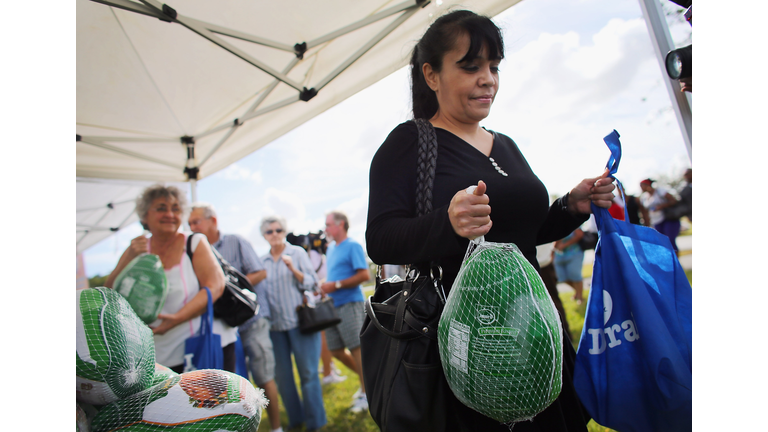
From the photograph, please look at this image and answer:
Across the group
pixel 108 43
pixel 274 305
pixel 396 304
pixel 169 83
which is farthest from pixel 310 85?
pixel 396 304

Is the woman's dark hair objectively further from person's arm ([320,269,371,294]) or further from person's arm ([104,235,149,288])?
person's arm ([320,269,371,294])

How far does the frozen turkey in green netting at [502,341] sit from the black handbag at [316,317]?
2.72 m

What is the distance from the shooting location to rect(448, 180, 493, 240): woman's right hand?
0.79 meters

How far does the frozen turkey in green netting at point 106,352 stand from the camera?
788mm

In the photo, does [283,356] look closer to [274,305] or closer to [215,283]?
[274,305]

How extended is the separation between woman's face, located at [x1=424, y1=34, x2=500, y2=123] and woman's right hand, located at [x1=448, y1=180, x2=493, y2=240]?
1.28ft

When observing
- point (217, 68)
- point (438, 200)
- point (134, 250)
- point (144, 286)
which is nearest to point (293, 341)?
point (134, 250)

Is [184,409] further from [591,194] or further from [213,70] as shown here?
[213,70]

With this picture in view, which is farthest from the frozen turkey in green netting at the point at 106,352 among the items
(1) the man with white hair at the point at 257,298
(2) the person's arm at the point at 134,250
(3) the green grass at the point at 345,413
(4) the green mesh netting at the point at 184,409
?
(3) the green grass at the point at 345,413

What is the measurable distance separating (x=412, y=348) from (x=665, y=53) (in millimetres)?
1393

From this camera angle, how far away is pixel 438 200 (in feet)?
3.21

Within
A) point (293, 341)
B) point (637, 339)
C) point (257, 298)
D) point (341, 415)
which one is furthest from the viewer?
point (341, 415)

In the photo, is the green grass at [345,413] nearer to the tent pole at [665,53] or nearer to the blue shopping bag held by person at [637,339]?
the blue shopping bag held by person at [637,339]

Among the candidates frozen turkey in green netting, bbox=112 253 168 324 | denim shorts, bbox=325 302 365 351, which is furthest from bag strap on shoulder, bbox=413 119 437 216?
denim shorts, bbox=325 302 365 351
